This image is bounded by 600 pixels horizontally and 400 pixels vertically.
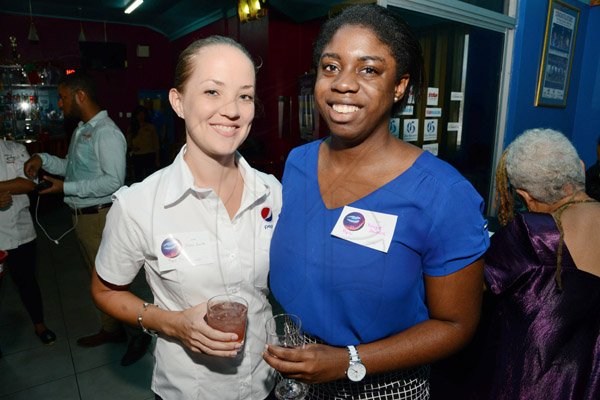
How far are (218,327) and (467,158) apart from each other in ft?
12.5

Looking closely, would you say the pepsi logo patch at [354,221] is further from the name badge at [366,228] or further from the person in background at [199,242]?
the person in background at [199,242]

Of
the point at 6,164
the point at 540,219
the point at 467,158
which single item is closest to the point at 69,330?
the point at 6,164

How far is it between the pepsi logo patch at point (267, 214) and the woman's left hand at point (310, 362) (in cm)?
40

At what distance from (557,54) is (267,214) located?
429cm

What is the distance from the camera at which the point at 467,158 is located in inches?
163

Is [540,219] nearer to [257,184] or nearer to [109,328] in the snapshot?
[257,184]

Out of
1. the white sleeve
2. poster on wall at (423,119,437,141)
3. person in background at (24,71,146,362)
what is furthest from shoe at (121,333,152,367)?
poster on wall at (423,119,437,141)

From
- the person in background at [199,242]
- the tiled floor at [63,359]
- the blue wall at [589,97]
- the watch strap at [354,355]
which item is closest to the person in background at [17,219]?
the tiled floor at [63,359]

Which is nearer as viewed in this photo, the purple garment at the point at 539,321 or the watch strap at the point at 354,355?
the watch strap at the point at 354,355

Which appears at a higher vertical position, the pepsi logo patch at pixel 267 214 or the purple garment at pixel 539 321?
the pepsi logo patch at pixel 267 214

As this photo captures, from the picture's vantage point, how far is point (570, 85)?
442 centimetres

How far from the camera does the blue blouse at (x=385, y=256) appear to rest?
37.1 inches

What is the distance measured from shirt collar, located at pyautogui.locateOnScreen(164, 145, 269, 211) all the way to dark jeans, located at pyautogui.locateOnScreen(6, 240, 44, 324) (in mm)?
2203

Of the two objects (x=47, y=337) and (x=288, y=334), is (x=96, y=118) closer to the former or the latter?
(x=47, y=337)
